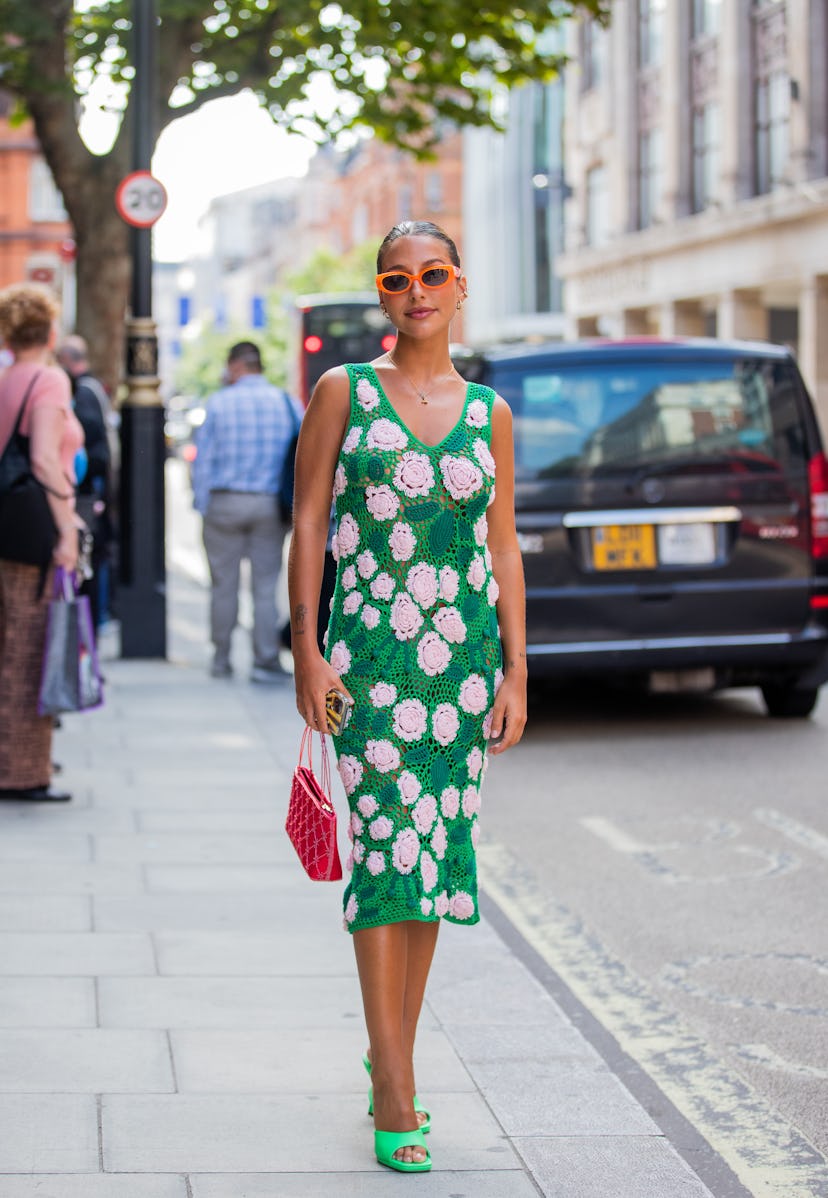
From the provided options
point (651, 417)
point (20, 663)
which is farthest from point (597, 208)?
point (20, 663)

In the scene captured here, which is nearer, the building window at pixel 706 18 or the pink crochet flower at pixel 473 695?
the pink crochet flower at pixel 473 695

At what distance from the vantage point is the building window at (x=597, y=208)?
49.1 meters

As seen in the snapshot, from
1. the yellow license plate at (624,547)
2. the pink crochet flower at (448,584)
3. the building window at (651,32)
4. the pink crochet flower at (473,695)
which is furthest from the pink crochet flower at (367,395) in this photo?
the building window at (651,32)

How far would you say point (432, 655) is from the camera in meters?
3.96

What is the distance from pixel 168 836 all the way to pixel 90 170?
12.4 metres

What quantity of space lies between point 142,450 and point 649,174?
115 ft

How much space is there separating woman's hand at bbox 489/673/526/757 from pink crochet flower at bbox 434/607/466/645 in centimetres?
16

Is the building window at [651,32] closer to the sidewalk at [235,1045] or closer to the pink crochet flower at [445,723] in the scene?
the sidewalk at [235,1045]

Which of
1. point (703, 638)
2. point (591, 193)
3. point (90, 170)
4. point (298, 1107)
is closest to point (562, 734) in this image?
point (703, 638)

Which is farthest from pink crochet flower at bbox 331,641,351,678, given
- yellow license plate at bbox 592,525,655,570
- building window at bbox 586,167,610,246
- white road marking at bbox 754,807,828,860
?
building window at bbox 586,167,610,246

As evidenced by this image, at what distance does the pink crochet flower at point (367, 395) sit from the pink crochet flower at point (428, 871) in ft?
2.99

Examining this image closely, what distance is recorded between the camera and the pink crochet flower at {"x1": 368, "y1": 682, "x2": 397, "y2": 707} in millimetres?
3951

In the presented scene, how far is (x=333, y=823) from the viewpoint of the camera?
3.94m

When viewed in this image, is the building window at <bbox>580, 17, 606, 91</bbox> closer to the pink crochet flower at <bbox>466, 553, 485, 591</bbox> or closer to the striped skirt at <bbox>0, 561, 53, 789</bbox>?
the striped skirt at <bbox>0, 561, 53, 789</bbox>
